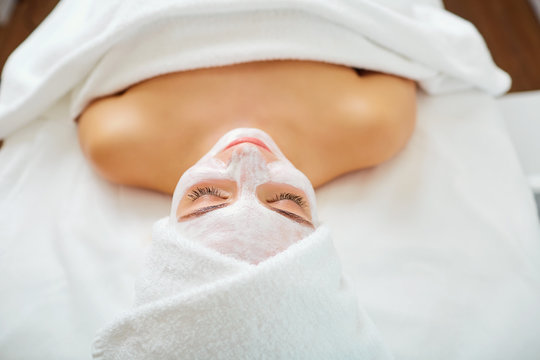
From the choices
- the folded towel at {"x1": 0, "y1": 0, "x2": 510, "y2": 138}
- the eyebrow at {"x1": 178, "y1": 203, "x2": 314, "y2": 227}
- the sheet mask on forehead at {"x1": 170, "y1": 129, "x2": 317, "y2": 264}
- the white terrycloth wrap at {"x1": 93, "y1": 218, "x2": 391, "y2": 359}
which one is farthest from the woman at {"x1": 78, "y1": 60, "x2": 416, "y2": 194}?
the white terrycloth wrap at {"x1": 93, "y1": 218, "x2": 391, "y2": 359}

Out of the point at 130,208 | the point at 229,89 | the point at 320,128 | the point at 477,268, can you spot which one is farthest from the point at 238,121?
the point at 477,268

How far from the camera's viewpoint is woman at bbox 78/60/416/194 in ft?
3.35

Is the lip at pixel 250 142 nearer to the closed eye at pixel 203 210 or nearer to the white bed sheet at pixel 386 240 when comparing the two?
Result: the closed eye at pixel 203 210

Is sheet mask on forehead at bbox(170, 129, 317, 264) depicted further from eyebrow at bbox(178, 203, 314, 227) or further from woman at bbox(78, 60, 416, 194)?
woman at bbox(78, 60, 416, 194)

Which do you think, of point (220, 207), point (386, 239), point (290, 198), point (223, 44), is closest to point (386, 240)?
point (386, 239)

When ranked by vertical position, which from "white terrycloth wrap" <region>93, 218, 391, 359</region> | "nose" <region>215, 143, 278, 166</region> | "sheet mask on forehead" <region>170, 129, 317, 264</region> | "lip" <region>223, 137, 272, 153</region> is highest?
"lip" <region>223, 137, 272, 153</region>

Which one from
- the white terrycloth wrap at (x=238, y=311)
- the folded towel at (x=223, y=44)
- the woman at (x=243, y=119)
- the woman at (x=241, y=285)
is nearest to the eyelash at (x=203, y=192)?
the woman at (x=241, y=285)

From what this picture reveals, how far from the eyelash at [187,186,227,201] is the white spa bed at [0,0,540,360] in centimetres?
30

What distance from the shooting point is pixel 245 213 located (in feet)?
2.28

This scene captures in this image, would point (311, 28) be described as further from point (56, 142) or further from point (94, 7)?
point (56, 142)

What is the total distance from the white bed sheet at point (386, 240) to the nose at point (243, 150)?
0.29 metres

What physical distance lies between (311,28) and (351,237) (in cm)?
48

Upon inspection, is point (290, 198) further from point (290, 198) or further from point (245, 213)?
point (245, 213)

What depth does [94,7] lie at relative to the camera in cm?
115
